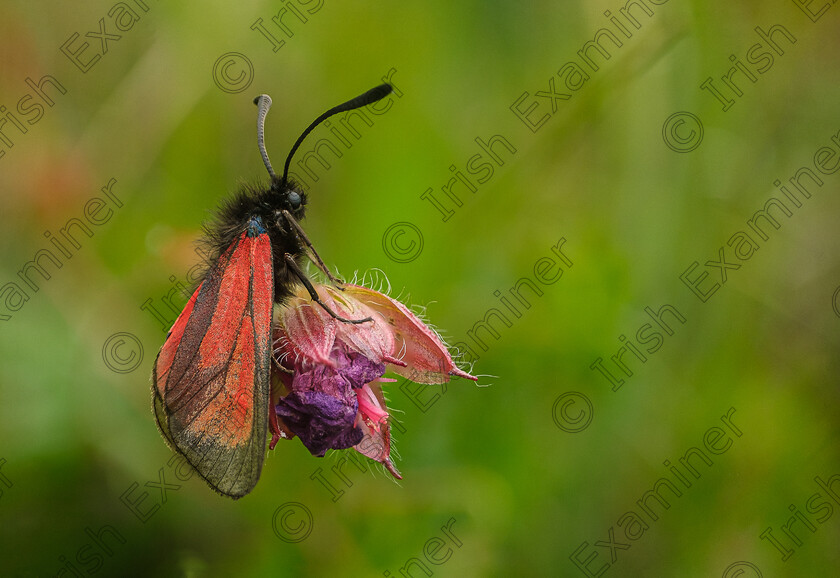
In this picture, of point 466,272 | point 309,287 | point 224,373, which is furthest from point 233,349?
point 466,272

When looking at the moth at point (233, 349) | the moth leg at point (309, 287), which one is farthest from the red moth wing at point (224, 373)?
the moth leg at point (309, 287)

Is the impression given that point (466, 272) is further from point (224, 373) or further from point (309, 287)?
point (224, 373)

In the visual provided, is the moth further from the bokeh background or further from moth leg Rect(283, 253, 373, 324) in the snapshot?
the bokeh background

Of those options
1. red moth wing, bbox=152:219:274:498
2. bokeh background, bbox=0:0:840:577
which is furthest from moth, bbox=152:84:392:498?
bokeh background, bbox=0:0:840:577

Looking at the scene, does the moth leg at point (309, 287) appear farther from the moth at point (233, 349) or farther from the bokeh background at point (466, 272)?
the bokeh background at point (466, 272)

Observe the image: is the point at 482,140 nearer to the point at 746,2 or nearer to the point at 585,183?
the point at 585,183

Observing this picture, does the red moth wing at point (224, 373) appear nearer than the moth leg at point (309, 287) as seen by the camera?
Yes

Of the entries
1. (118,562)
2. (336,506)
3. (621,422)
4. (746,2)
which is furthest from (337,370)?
(746,2)
